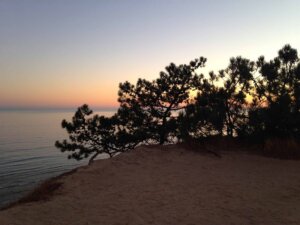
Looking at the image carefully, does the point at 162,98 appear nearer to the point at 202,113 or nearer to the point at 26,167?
the point at 202,113

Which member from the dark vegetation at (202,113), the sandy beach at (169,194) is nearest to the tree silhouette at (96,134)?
the dark vegetation at (202,113)

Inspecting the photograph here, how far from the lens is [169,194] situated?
838 centimetres

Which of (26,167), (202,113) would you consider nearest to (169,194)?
(202,113)

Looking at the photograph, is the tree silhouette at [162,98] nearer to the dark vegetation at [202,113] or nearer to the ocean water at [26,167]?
the dark vegetation at [202,113]

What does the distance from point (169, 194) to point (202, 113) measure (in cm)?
830

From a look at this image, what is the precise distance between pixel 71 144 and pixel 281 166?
9.85 m

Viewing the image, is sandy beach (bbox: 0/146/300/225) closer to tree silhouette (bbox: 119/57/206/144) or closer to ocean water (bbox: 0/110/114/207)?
tree silhouette (bbox: 119/57/206/144)

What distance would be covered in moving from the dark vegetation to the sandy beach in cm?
291

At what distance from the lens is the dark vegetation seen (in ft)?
49.8

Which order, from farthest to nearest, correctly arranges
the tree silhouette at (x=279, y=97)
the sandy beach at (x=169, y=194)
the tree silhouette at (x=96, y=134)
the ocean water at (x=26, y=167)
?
1. the ocean water at (x=26, y=167)
2. the tree silhouette at (x=96, y=134)
3. the tree silhouette at (x=279, y=97)
4. the sandy beach at (x=169, y=194)

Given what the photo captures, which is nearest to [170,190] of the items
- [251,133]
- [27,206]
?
[27,206]

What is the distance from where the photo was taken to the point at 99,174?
1015 cm

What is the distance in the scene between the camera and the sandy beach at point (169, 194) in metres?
6.77

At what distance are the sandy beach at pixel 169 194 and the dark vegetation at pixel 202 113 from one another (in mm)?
2913
